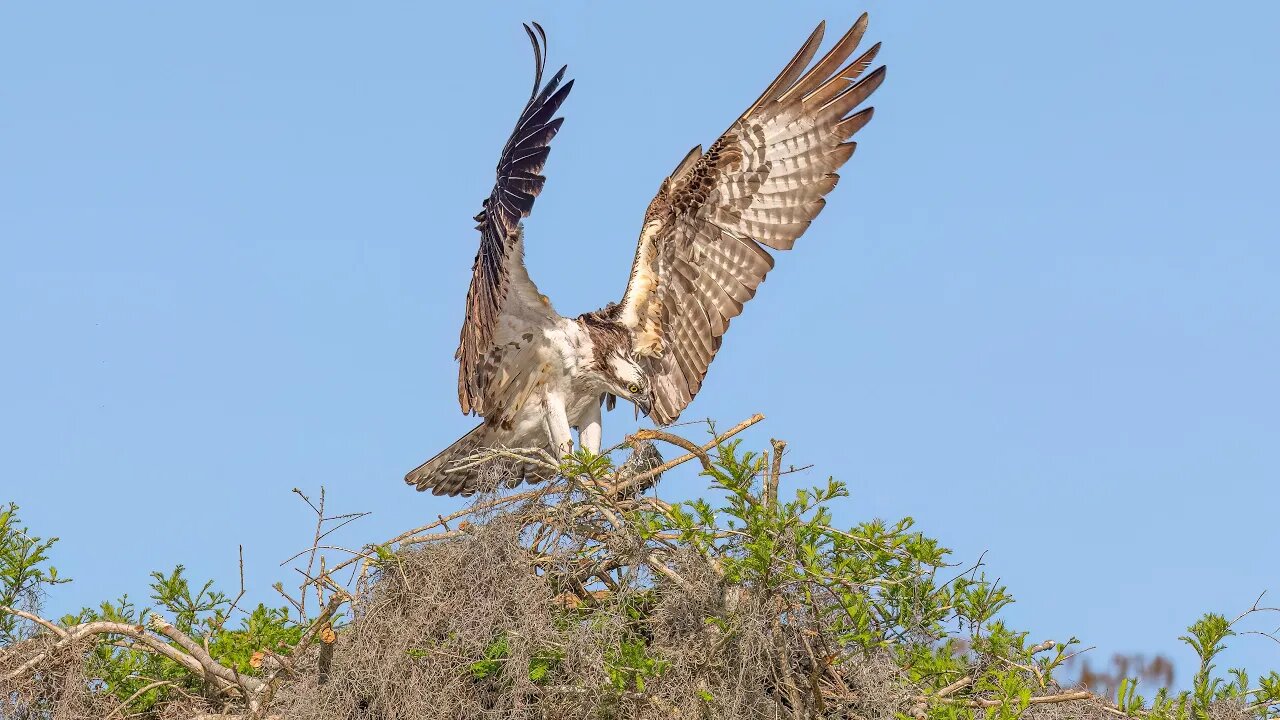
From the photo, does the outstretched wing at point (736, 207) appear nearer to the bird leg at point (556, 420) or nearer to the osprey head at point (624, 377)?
the osprey head at point (624, 377)

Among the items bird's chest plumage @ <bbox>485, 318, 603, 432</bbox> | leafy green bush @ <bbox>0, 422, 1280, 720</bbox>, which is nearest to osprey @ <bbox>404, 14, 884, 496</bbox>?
bird's chest plumage @ <bbox>485, 318, 603, 432</bbox>

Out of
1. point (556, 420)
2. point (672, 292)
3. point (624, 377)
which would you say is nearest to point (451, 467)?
point (556, 420)

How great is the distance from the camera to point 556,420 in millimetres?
7145

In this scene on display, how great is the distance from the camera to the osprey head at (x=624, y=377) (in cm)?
727

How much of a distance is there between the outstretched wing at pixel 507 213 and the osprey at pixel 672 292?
2 centimetres

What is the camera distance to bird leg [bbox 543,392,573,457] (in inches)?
280

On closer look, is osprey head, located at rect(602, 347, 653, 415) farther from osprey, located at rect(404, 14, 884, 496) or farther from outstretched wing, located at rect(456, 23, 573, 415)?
outstretched wing, located at rect(456, 23, 573, 415)

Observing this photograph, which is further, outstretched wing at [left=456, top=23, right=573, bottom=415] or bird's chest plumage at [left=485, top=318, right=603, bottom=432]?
bird's chest plumage at [left=485, top=318, right=603, bottom=432]

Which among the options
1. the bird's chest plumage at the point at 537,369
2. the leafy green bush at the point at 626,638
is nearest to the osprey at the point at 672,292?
the bird's chest plumage at the point at 537,369

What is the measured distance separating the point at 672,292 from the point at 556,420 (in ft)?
4.34

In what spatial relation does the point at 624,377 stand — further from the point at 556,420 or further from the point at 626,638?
the point at 626,638

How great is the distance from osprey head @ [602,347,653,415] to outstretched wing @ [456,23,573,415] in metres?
0.68

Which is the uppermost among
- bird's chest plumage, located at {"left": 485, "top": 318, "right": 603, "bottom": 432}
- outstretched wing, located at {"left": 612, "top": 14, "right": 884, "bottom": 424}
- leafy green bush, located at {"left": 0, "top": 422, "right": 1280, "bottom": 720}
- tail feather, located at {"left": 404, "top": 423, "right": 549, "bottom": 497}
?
outstretched wing, located at {"left": 612, "top": 14, "right": 884, "bottom": 424}

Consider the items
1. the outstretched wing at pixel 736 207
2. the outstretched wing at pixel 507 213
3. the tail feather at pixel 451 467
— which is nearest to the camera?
the outstretched wing at pixel 507 213
